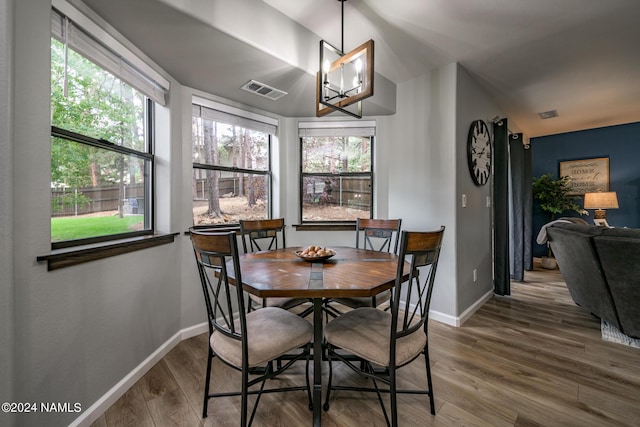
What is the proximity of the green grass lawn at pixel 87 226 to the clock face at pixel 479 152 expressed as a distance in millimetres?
3225

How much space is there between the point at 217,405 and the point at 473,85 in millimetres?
3736

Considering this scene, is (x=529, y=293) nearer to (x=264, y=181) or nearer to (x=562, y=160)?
(x=562, y=160)

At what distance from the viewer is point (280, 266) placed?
5.62 feet

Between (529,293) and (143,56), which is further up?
(143,56)

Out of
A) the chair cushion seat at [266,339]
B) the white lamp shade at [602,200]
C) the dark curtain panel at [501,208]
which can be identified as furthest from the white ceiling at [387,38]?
the white lamp shade at [602,200]

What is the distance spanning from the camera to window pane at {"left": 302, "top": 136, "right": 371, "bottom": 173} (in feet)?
10.8

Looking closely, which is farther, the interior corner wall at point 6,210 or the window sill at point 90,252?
the window sill at point 90,252

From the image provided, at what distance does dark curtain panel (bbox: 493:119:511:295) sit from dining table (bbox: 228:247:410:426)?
219cm

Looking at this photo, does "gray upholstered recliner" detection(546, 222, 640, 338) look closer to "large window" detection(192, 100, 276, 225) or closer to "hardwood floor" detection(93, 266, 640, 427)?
"hardwood floor" detection(93, 266, 640, 427)

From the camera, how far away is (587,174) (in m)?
4.96

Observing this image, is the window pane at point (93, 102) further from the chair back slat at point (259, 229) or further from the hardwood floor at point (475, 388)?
the hardwood floor at point (475, 388)

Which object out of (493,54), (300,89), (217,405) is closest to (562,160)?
(493,54)

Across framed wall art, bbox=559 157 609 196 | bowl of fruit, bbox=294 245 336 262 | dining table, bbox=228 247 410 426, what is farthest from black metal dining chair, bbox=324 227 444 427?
framed wall art, bbox=559 157 609 196

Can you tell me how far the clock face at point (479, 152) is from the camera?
289 cm
